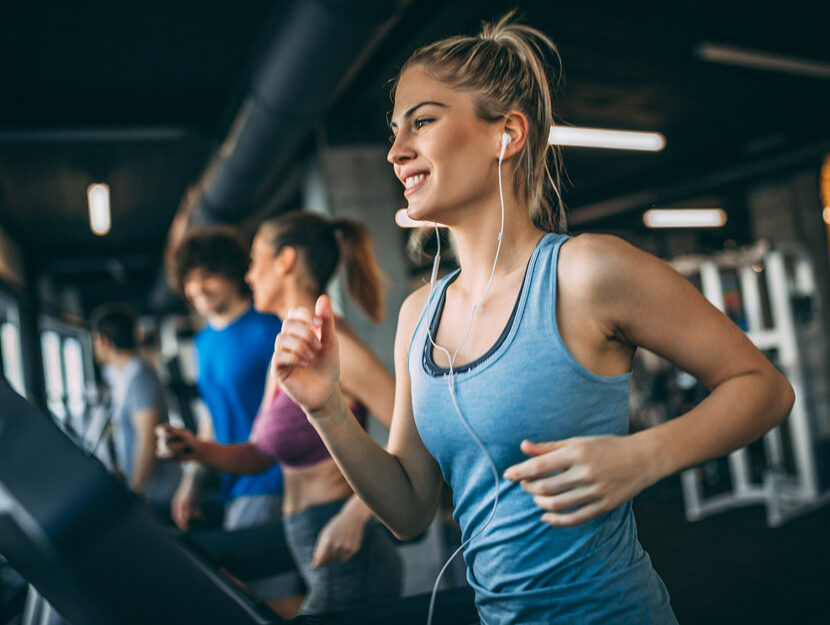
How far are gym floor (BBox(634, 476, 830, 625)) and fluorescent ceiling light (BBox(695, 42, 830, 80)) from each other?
311 centimetres

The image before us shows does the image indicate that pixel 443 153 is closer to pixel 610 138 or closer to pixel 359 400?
pixel 359 400

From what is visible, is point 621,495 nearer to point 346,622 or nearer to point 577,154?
point 346,622

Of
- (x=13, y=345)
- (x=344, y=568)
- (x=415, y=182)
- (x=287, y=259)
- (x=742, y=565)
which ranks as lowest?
(x=742, y=565)

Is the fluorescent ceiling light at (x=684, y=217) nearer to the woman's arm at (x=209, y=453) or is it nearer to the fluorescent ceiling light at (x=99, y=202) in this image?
the fluorescent ceiling light at (x=99, y=202)

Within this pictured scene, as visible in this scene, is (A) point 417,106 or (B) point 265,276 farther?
(B) point 265,276

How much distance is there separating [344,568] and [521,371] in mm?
897

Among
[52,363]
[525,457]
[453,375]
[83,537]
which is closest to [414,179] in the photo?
[453,375]

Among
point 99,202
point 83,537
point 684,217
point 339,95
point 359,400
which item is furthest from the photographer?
point 684,217

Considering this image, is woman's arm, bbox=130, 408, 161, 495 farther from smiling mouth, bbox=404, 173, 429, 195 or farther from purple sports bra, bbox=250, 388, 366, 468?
smiling mouth, bbox=404, 173, 429, 195

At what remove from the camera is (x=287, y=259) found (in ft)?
5.32

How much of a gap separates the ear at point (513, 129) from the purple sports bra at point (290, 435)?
80 cm

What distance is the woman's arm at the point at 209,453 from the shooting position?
61.7 inches

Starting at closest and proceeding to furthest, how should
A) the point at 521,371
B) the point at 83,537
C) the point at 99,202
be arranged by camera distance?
1. the point at 83,537
2. the point at 521,371
3. the point at 99,202

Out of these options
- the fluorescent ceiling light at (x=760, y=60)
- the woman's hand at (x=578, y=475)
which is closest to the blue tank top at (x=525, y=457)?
the woman's hand at (x=578, y=475)
